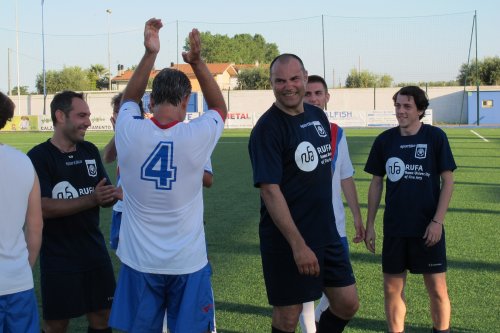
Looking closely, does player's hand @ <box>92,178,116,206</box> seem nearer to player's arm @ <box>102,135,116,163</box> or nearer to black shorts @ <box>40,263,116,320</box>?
black shorts @ <box>40,263,116,320</box>

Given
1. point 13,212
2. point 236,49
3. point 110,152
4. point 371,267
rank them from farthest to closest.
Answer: point 236,49 → point 371,267 → point 110,152 → point 13,212

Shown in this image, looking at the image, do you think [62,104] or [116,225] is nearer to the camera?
[62,104]

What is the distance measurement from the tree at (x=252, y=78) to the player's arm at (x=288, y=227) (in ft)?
217

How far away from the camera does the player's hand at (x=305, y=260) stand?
3.71 metres

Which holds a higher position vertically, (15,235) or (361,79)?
(361,79)

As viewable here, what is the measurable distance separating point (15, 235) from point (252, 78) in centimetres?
6895

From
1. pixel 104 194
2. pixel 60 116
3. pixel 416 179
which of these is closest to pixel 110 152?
pixel 60 116

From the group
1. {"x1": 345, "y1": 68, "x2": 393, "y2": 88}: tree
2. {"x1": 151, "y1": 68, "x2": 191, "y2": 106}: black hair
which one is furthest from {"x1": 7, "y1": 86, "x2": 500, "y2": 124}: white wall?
{"x1": 151, "y1": 68, "x2": 191, "y2": 106}: black hair

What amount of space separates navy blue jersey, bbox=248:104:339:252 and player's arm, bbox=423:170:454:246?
93 cm

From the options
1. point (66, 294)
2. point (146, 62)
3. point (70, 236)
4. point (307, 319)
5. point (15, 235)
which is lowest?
point (307, 319)

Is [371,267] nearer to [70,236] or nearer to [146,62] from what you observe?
[70,236]

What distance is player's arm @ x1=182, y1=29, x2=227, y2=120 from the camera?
3492 millimetres

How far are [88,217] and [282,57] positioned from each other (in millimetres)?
1666

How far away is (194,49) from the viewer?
3.47 m
